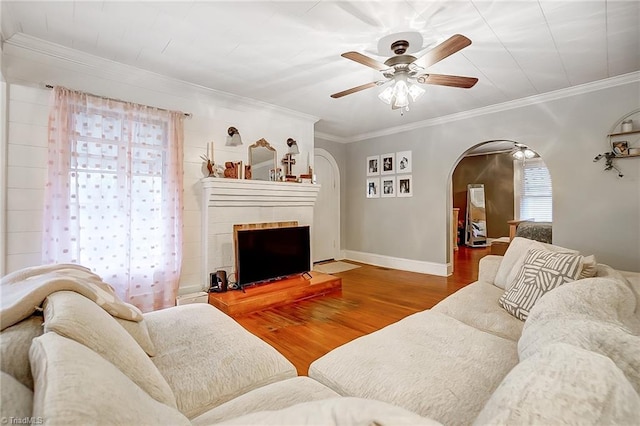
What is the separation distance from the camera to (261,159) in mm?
3955

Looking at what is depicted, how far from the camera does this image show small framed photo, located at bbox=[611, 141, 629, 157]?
3.14 m

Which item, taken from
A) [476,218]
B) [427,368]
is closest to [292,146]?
[427,368]

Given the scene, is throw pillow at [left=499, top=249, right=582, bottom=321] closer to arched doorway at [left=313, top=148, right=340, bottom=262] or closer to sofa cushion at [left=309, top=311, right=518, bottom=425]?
sofa cushion at [left=309, top=311, right=518, bottom=425]

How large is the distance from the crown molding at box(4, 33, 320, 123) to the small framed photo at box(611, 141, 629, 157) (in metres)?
4.22

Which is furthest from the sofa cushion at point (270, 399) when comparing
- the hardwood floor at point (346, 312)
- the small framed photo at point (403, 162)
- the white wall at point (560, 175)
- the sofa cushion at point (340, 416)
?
the small framed photo at point (403, 162)

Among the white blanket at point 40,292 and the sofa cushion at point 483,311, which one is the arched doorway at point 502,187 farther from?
the white blanket at point 40,292

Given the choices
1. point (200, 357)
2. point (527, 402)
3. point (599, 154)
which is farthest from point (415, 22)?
point (599, 154)

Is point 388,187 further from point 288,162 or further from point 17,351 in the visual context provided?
point 17,351

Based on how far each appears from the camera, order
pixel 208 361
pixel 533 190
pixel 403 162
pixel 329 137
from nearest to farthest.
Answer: pixel 208 361 < pixel 403 162 < pixel 329 137 < pixel 533 190

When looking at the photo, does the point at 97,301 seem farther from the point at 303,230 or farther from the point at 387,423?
the point at 303,230

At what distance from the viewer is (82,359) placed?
2.27 feet

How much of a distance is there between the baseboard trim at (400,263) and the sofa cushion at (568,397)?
14.4 ft

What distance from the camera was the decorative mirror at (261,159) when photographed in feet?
12.7

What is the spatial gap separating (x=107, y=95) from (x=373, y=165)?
427 centimetres
